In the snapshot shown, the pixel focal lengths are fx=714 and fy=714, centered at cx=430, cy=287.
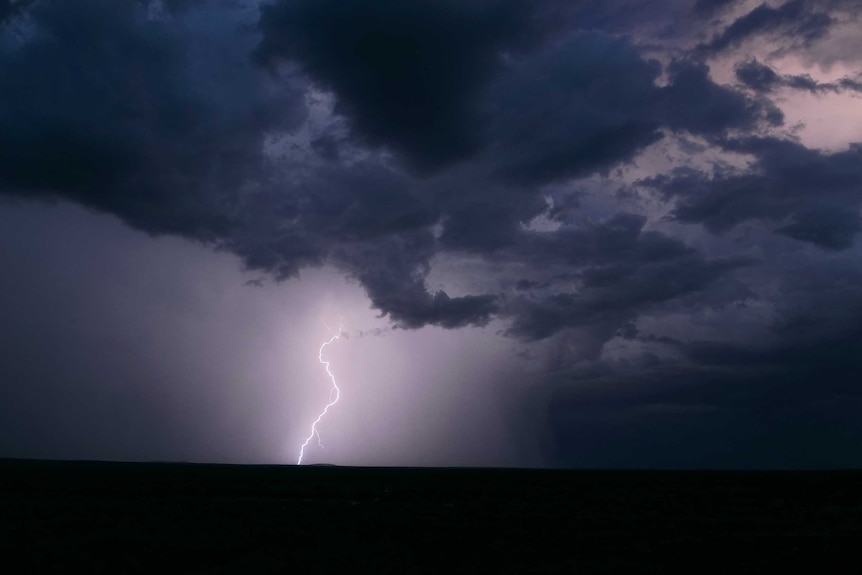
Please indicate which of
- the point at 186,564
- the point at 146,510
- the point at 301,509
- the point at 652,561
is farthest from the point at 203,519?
the point at 652,561

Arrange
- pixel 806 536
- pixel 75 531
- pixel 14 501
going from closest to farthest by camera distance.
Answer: pixel 75 531 < pixel 806 536 < pixel 14 501

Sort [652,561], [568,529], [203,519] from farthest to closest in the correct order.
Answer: [203,519], [568,529], [652,561]

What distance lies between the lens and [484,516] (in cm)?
5800

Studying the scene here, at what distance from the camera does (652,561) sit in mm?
34531

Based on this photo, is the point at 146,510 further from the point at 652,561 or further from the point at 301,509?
the point at 652,561

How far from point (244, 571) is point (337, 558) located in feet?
17.9

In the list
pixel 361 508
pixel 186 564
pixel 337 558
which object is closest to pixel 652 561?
pixel 337 558

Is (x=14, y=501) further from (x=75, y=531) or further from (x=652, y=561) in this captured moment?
(x=652, y=561)

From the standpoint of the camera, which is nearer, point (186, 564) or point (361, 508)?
point (186, 564)

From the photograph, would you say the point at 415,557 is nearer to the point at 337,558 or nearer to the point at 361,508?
the point at 337,558

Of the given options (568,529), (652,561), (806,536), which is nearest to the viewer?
(652,561)

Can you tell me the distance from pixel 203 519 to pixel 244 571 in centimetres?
2300

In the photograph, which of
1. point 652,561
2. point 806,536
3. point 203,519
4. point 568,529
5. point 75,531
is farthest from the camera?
point 203,519

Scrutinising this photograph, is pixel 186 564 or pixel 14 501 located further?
pixel 14 501
